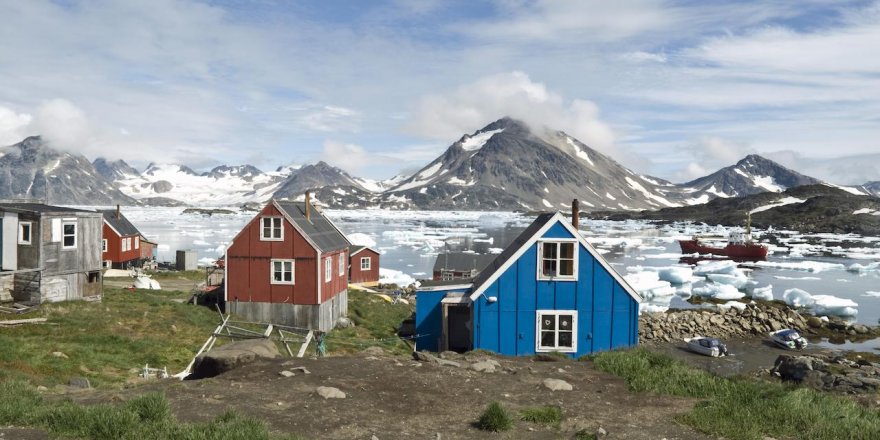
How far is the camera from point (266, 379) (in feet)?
48.2

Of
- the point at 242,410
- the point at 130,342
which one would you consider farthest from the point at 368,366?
the point at 130,342

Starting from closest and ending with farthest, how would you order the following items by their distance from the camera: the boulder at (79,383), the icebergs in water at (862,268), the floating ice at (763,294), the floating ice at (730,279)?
1. the boulder at (79,383)
2. the floating ice at (763,294)
3. the floating ice at (730,279)
4. the icebergs in water at (862,268)

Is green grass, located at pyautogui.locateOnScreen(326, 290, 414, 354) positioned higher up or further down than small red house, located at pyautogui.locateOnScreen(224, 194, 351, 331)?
further down

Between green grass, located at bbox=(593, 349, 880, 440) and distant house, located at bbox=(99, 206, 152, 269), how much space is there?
5675 centimetres

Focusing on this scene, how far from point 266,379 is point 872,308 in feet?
202

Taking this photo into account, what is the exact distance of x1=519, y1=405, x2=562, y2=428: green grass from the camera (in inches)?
476

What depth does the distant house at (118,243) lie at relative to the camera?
58.4 m

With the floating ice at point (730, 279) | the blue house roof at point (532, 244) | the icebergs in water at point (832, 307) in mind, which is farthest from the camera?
the floating ice at point (730, 279)

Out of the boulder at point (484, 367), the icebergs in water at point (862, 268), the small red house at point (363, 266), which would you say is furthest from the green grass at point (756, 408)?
the icebergs in water at point (862, 268)

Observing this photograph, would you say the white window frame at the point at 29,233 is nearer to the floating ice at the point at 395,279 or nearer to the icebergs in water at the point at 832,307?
the floating ice at the point at 395,279

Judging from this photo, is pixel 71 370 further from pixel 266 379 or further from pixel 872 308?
pixel 872 308

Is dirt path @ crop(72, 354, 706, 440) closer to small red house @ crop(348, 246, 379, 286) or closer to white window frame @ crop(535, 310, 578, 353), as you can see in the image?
white window frame @ crop(535, 310, 578, 353)

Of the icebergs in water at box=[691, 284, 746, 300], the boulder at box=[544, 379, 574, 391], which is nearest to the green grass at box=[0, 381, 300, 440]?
the boulder at box=[544, 379, 574, 391]

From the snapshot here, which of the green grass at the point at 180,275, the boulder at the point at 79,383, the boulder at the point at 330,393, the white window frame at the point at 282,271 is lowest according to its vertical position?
the green grass at the point at 180,275
